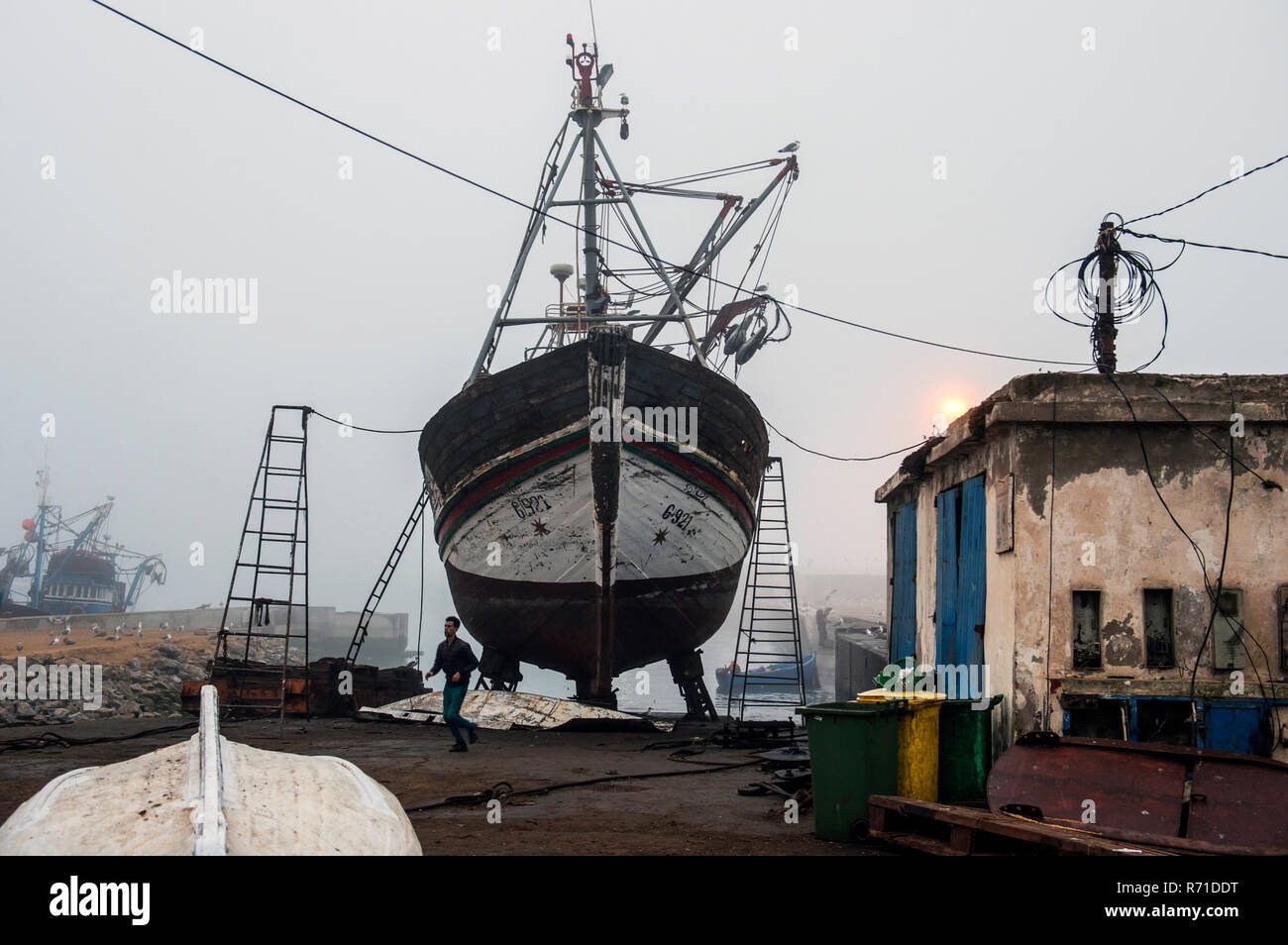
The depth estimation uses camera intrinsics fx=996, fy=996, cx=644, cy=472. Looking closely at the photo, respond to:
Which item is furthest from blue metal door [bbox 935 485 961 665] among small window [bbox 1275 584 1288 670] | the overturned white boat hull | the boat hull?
the overturned white boat hull

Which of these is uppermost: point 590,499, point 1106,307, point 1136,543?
point 1106,307

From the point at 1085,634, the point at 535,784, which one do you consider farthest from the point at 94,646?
the point at 1085,634

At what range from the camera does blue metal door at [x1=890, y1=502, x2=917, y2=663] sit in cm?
1056

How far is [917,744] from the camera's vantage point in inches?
266

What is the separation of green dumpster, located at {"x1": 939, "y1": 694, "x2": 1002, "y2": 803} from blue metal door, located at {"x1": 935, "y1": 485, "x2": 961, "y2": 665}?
1402mm

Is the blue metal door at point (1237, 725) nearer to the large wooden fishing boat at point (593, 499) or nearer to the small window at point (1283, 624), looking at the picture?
the small window at point (1283, 624)

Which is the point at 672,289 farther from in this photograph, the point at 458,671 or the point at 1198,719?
the point at 1198,719

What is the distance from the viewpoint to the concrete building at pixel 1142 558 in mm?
6828

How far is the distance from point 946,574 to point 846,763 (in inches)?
129

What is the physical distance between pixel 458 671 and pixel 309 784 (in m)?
6.93

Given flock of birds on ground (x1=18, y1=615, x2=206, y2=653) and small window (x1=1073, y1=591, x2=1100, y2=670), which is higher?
small window (x1=1073, y1=591, x2=1100, y2=670)

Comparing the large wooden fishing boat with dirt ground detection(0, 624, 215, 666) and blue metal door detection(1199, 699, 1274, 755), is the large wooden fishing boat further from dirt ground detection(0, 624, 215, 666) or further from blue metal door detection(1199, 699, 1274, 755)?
dirt ground detection(0, 624, 215, 666)

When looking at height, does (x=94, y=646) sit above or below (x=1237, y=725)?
below

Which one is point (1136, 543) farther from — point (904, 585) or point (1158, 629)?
point (904, 585)
